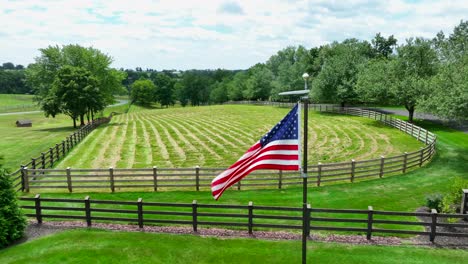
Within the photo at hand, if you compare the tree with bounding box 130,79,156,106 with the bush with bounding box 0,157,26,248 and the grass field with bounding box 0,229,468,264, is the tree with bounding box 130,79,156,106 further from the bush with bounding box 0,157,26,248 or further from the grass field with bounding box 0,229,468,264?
the grass field with bounding box 0,229,468,264

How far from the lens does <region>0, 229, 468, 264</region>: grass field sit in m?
9.29

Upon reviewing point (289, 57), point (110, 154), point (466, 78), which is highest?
point (289, 57)

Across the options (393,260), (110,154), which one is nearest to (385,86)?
(110,154)

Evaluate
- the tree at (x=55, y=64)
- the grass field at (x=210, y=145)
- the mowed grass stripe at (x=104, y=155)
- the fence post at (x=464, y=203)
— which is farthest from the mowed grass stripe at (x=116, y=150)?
the fence post at (x=464, y=203)

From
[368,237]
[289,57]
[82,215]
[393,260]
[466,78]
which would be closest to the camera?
[393,260]

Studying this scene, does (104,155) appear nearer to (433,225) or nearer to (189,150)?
(189,150)

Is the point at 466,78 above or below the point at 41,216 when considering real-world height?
above

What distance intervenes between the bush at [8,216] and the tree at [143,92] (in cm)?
11104

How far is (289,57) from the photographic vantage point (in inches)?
3482

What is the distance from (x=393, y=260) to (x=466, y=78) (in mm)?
Answer: 17953

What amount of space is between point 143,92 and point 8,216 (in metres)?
112

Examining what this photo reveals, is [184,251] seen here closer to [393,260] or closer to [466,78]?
[393,260]

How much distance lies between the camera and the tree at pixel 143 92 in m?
118

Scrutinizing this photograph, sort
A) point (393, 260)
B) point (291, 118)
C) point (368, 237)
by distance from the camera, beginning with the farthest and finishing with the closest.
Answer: point (368, 237)
point (393, 260)
point (291, 118)
